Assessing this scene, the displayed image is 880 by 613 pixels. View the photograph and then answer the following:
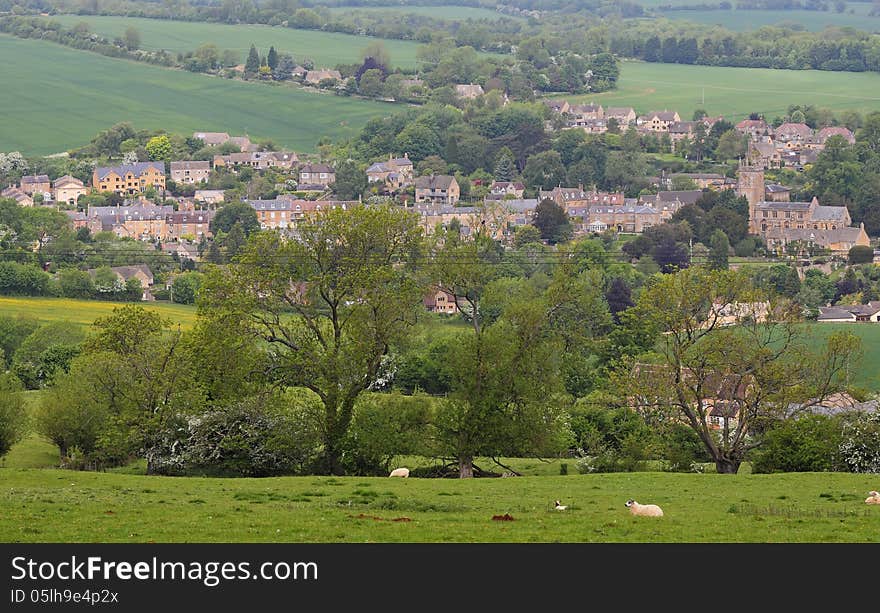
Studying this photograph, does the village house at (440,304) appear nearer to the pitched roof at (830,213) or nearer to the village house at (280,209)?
the village house at (280,209)

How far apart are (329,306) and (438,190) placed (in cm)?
10468

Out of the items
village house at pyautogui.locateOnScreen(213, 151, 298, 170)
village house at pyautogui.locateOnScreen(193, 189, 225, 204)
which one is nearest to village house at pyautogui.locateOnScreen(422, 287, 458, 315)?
village house at pyautogui.locateOnScreen(193, 189, 225, 204)

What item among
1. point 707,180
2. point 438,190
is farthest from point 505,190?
point 707,180

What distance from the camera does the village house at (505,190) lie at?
141 meters

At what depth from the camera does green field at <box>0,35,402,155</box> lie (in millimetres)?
166125

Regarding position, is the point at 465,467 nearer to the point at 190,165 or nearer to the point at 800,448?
the point at 800,448

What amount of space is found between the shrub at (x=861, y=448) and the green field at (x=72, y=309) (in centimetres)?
4800

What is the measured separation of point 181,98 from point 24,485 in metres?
156

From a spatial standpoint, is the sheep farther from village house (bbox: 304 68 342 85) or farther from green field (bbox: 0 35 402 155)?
village house (bbox: 304 68 342 85)

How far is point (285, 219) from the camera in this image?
5054 inches

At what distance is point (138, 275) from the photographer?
317ft

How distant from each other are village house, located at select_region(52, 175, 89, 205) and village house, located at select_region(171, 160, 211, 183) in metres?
9.90
